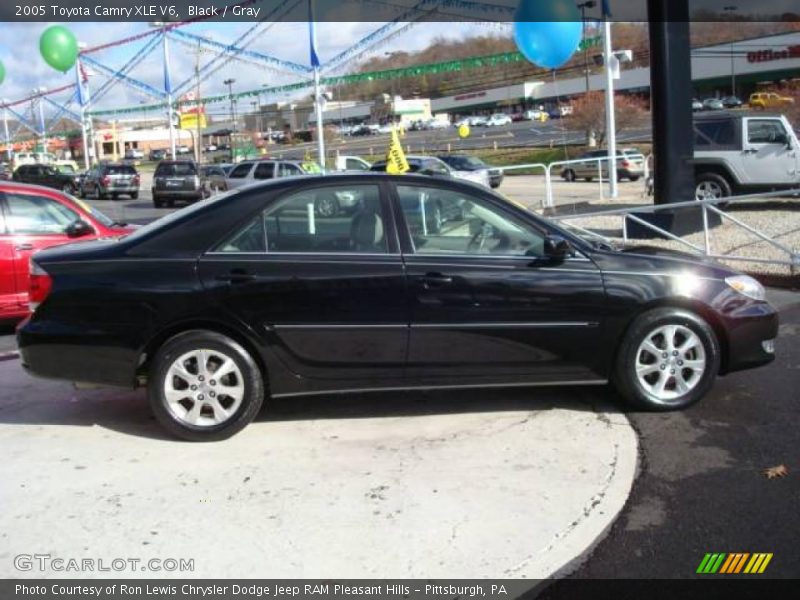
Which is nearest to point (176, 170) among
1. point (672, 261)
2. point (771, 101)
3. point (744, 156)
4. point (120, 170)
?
point (120, 170)

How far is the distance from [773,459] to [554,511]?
144 centimetres

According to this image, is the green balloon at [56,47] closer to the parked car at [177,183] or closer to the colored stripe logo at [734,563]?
the parked car at [177,183]

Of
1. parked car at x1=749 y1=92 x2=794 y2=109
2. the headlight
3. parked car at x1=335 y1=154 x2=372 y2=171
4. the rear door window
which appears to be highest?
parked car at x1=749 y1=92 x2=794 y2=109

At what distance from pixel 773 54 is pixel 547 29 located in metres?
70.7

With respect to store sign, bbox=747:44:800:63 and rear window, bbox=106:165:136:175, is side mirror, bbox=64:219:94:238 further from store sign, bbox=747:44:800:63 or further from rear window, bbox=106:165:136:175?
store sign, bbox=747:44:800:63

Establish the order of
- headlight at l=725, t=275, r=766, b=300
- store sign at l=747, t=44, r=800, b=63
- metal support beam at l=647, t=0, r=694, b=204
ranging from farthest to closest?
store sign at l=747, t=44, r=800, b=63
metal support beam at l=647, t=0, r=694, b=204
headlight at l=725, t=275, r=766, b=300

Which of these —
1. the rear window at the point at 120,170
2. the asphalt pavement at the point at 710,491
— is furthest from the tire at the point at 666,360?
the rear window at the point at 120,170

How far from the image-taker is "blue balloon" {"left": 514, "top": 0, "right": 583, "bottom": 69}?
13398 mm

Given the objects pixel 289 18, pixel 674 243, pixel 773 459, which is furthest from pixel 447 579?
pixel 289 18

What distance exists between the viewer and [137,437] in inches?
193

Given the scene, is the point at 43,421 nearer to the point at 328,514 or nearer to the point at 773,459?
the point at 328,514

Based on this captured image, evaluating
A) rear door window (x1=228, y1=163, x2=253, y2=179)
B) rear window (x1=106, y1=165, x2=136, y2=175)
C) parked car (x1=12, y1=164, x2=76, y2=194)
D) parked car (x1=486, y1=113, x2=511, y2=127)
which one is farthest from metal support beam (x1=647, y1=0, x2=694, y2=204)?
parked car (x1=486, y1=113, x2=511, y2=127)

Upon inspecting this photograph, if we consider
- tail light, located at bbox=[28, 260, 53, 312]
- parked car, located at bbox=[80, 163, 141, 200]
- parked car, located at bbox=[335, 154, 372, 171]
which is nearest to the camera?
tail light, located at bbox=[28, 260, 53, 312]

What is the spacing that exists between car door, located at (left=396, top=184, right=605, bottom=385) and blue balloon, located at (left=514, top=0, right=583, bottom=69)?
945cm
